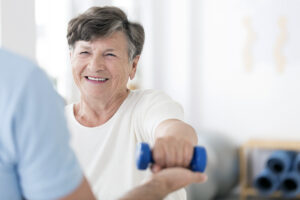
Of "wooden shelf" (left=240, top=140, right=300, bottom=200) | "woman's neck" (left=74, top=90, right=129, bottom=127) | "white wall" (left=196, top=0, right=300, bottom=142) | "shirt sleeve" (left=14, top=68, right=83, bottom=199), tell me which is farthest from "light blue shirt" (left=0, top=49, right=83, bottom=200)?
"white wall" (left=196, top=0, right=300, bottom=142)

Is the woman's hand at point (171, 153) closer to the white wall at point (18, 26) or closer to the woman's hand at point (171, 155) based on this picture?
the woman's hand at point (171, 155)

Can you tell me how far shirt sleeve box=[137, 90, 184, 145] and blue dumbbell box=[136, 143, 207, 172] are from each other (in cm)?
34

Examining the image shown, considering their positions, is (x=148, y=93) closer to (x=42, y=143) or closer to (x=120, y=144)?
(x=120, y=144)

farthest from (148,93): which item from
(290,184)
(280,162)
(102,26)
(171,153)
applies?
(290,184)

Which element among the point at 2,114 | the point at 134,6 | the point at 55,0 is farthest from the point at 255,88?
the point at 2,114

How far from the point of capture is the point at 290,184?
12.8 feet

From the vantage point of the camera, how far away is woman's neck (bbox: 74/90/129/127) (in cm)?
164

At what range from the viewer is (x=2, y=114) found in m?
0.70

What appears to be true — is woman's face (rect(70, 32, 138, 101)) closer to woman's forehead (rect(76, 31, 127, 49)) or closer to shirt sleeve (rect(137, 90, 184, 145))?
woman's forehead (rect(76, 31, 127, 49))

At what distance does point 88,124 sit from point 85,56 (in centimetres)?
26

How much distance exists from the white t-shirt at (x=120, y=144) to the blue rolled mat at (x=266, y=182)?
2663 millimetres

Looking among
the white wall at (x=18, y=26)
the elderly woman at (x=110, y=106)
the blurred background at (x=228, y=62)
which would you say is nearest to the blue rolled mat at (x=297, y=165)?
the blurred background at (x=228, y=62)

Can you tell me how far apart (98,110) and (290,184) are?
281 cm

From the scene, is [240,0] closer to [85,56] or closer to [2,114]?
[85,56]
